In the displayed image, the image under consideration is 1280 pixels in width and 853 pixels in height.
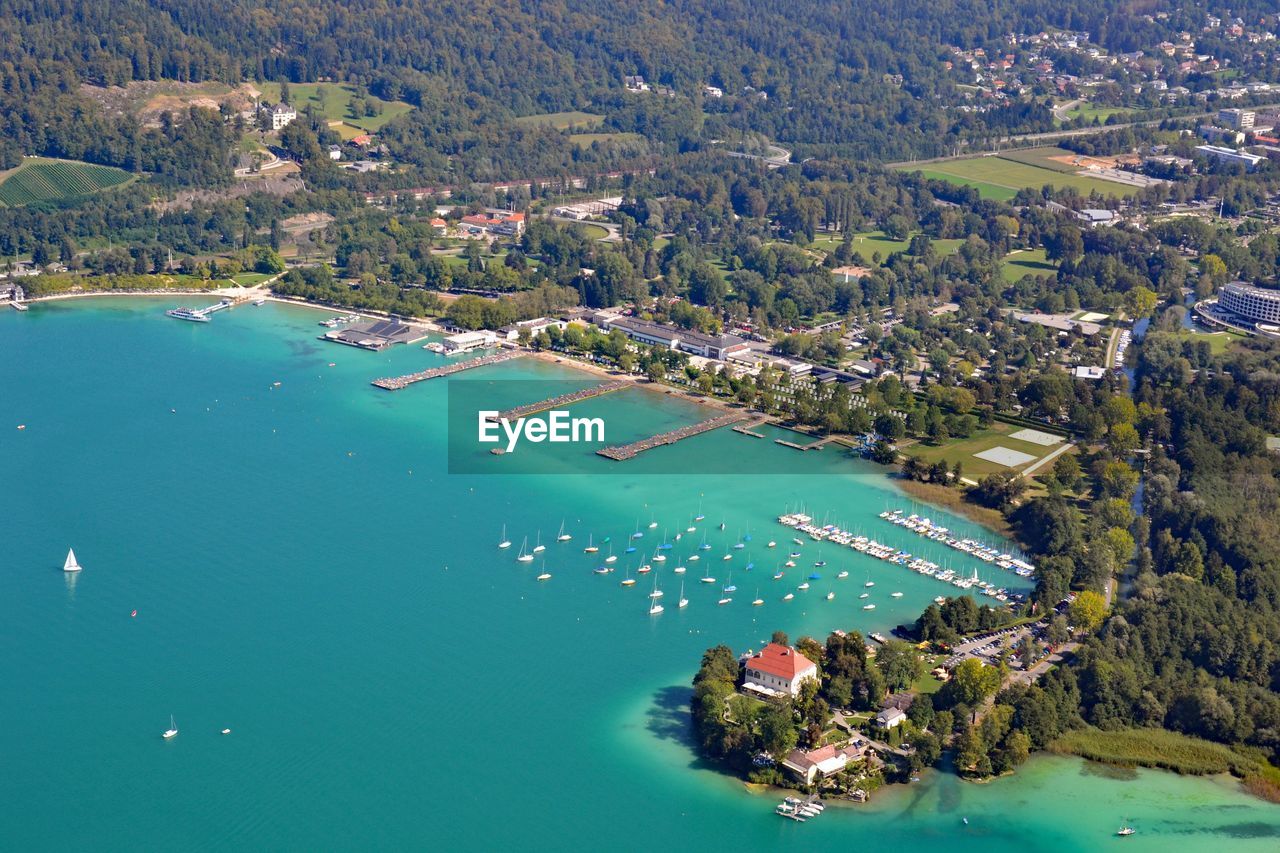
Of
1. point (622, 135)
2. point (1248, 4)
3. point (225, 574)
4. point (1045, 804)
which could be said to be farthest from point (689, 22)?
point (1045, 804)

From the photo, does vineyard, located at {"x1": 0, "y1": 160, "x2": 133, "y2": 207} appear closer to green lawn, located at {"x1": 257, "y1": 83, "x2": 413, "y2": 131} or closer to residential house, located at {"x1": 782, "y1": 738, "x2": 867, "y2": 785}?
green lawn, located at {"x1": 257, "y1": 83, "x2": 413, "y2": 131}

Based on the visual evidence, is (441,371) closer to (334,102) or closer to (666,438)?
(666,438)

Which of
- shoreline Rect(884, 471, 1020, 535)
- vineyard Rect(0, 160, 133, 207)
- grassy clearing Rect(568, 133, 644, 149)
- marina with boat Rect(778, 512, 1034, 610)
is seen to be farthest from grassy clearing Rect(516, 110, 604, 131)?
marina with boat Rect(778, 512, 1034, 610)

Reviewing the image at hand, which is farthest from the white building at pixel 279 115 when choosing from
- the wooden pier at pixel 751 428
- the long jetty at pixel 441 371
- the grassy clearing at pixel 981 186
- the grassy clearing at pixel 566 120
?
the wooden pier at pixel 751 428

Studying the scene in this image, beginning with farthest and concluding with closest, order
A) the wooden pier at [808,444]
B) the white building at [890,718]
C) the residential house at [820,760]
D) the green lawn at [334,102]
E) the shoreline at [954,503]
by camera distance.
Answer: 1. the green lawn at [334,102]
2. the wooden pier at [808,444]
3. the shoreline at [954,503]
4. the white building at [890,718]
5. the residential house at [820,760]

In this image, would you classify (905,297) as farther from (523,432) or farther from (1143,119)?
(1143,119)

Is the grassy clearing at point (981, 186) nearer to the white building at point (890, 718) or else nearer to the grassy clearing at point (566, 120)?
the grassy clearing at point (566, 120)
